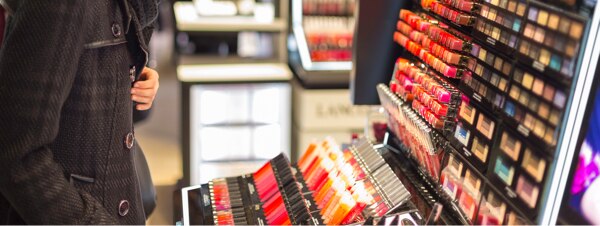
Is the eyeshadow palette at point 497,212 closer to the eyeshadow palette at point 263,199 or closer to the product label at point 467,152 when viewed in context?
the product label at point 467,152

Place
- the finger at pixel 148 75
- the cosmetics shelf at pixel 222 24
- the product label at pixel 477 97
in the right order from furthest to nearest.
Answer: the cosmetics shelf at pixel 222 24
the finger at pixel 148 75
the product label at pixel 477 97

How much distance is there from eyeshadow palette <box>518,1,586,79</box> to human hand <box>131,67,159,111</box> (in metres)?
0.95

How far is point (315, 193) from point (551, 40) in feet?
2.62

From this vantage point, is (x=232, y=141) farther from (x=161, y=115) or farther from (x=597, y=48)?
(x=597, y=48)

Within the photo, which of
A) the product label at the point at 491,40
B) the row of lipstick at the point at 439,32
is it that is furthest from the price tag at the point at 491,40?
the row of lipstick at the point at 439,32

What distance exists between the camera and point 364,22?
2.13 m

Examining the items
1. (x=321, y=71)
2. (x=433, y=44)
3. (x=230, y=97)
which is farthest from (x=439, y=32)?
(x=230, y=97)

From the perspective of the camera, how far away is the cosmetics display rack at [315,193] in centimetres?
158

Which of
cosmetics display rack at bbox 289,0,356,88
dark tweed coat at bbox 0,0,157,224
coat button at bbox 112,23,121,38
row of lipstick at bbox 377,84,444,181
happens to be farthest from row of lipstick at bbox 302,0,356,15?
coat button at bbox 112,23,121,38

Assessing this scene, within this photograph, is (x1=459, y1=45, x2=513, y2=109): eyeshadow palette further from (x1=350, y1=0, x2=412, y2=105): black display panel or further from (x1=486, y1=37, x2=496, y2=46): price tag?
(x1=350, y1=0, x2=412, y2=105): black display panel

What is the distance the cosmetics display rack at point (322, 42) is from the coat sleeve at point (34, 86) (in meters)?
3.08

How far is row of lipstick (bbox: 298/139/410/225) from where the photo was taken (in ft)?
5.18

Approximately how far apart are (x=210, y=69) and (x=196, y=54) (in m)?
0.45

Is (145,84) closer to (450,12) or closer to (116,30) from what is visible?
(116,30)
